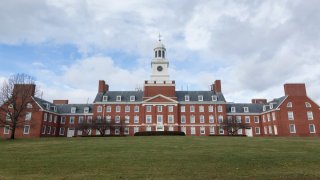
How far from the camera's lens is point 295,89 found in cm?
6016

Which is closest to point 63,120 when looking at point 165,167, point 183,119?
point 183,119

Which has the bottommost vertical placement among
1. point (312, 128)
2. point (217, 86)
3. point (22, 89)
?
→ point (312, 128)

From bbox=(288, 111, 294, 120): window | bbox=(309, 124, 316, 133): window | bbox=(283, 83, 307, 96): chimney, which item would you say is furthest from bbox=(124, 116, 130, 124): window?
bbox=(309, 124, 316, 133): window

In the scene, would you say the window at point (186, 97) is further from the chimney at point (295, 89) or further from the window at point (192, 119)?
the chimney at point (295, 89)

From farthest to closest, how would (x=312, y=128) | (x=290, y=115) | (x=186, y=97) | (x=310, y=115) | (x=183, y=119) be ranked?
(x=186, y=97)
(x=183, y=119)
(x=290, y=115)
(x=310, y=115)
(x=312, y=128)

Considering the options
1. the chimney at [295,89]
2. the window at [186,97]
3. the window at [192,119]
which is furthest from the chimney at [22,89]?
the chimney at [295,89]

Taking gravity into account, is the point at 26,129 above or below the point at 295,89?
below

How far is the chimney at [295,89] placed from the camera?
197 feet

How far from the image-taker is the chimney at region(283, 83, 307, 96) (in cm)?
5994

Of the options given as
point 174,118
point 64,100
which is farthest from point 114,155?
point 64,100

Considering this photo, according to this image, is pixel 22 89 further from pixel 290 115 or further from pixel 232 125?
pixel 290 115

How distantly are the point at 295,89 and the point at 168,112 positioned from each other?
28.1 metres

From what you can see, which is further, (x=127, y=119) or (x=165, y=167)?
(x=127, y=119)

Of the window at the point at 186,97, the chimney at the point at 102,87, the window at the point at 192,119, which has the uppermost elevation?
the chimney at the point at 102,87
